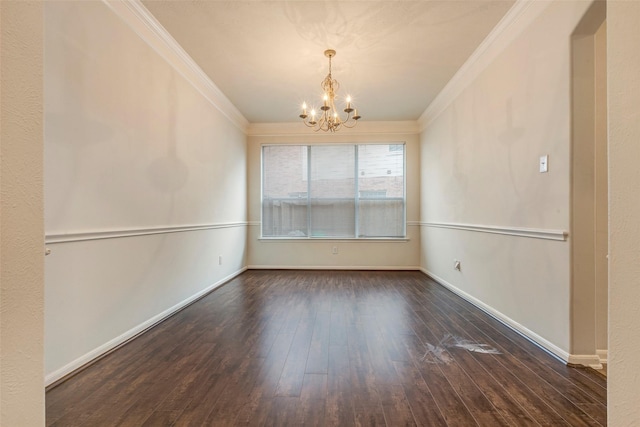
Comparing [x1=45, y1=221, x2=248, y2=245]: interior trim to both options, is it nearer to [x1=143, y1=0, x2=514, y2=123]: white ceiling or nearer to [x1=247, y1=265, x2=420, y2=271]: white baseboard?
[x1=143, y1=0, x2=514, y2=123]: white ceiling

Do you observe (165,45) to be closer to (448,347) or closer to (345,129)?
(345,129)

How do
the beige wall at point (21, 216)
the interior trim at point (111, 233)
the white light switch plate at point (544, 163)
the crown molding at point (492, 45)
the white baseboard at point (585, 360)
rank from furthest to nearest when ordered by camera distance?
the crown molding at point (492, 45) < the white light switch plate at point (544, 163) < the white baseboard at point (585, 360) < the interior trim at point (111, 233) < the beige wall at point (21, 216)

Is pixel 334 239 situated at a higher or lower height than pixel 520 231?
lower

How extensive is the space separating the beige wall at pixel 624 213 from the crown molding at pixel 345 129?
4.40 m

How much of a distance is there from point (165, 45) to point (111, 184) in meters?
1.44

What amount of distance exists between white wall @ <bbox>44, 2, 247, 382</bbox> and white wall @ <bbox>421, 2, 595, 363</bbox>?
118 inches

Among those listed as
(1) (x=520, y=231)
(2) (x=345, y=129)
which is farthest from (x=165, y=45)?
(1) (x=520, y=231)

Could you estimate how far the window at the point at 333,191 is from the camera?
511 cm

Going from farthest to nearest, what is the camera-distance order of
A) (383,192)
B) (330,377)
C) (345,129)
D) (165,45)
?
(383,192) < (345,129) < (165,45) < (330,377)

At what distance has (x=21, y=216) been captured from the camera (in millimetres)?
A: 607

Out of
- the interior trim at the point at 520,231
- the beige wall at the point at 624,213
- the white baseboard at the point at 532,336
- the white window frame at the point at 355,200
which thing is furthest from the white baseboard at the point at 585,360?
the white window frame at the point at 355,200

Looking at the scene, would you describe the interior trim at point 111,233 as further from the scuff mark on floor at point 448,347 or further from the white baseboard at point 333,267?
the scuff mark on floor at point 448,347

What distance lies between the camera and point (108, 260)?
200 centimetres

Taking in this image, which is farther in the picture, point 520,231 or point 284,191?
point 284,191
